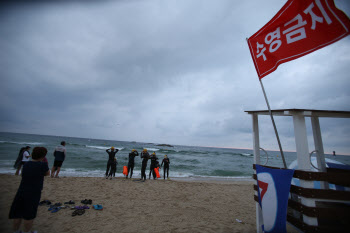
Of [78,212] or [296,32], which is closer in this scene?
[296,32]

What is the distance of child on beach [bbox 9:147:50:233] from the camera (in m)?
3.12

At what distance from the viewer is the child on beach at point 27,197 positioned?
3.12 metres

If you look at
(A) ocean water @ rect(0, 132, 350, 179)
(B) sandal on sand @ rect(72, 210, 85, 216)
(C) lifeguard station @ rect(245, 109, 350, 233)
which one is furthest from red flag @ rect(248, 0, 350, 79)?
(A) ocean water @ rect(0, 132, 350, 179)

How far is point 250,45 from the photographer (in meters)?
4.12

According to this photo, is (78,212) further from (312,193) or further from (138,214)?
(312,193)

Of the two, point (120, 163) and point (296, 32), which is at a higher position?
point (296, 32)

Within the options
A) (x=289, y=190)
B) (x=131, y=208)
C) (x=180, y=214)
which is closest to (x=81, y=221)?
(x=131, y=208)

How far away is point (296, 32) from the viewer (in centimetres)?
308

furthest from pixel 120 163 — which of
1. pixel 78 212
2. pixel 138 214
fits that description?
pixel 138 214

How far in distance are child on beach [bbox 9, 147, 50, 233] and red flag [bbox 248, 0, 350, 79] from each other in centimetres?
551

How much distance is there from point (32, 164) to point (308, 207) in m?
5.44

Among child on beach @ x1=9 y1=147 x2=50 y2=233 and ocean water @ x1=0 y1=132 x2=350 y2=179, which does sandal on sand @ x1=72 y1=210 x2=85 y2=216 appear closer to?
child on beach @ x1=9 y1=147 x2=50 y2=233

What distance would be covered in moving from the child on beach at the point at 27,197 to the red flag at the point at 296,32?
217 inches

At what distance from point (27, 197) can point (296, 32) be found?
6.47 m
